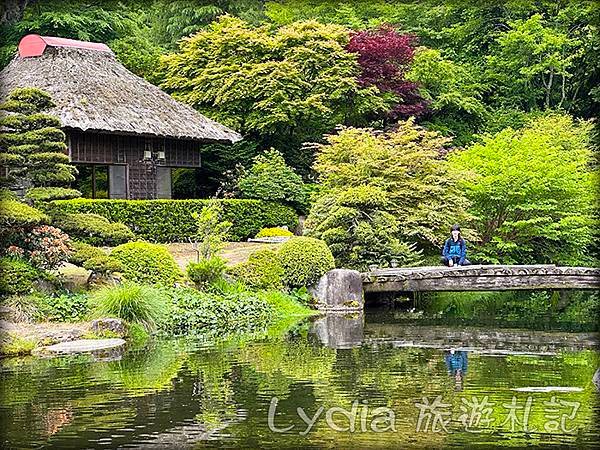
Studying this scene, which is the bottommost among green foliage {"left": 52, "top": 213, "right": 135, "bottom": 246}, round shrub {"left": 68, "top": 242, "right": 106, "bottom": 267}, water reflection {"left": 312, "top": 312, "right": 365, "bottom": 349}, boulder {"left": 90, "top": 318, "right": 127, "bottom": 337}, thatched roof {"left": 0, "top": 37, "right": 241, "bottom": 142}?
water reflection {"left": 312, "top": 312, "right": 365, "bottom": 349}

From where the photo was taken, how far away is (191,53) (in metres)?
26.1

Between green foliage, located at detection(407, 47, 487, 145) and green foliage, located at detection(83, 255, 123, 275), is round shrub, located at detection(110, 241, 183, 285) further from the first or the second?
green foliage, located at detection(407, 47, 487, 145)

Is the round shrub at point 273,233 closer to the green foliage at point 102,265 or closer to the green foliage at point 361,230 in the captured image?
the green foliage at point 361,230

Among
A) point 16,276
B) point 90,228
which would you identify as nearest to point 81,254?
point 90,228

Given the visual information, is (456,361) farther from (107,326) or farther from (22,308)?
(22,308)

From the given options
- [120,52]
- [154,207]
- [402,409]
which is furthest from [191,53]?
[402,409]

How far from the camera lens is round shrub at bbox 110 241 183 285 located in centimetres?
1545

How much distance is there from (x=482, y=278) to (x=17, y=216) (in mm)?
7950

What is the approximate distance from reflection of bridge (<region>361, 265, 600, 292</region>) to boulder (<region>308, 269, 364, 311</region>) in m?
0.27

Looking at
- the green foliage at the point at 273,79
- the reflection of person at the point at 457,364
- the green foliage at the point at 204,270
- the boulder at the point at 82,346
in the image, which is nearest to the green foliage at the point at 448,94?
the green foliage at the point at 273,79

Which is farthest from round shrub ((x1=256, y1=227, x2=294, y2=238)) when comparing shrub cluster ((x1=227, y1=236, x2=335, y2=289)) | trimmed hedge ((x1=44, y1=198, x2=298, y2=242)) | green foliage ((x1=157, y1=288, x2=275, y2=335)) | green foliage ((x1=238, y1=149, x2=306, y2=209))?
green foliage ((x1=157, y1=288, x2=275, y2=335))

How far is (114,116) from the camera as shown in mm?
21906

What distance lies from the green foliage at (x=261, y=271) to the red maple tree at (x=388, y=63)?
962 centimetres

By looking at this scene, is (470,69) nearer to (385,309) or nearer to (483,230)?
(483,230)
